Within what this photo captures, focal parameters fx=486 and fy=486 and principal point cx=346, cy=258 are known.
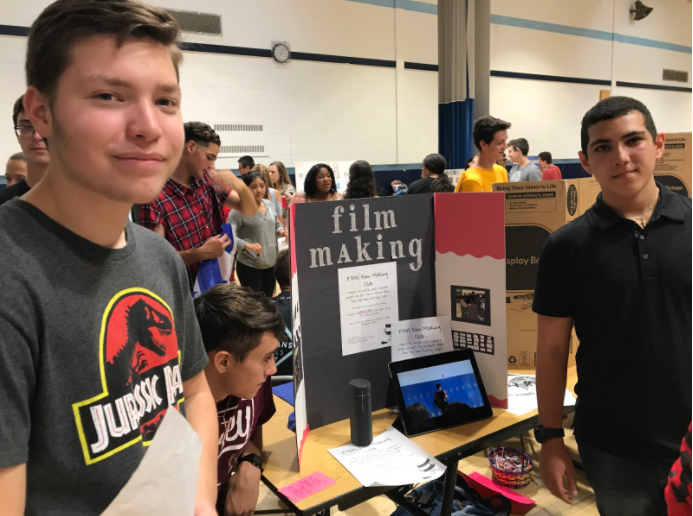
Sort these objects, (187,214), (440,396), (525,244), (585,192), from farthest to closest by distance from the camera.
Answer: (187,214), (585,192), (525,244), (440,396)

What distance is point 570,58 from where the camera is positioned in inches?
415

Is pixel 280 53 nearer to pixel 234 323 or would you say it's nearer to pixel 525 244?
pixel 525 244

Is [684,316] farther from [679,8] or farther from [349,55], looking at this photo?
[679,8]

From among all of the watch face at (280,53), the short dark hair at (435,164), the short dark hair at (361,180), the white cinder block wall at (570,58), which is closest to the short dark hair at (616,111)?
the short dark hair at (361,180)

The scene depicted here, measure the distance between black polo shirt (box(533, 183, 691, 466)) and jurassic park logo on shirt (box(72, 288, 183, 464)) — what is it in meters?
1.06

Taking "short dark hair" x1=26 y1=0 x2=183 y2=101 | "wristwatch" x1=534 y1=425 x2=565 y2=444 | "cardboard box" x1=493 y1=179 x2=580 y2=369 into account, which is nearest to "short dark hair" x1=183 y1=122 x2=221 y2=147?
"cardboard box" x1=493 y1=179 x2=580 y2=369

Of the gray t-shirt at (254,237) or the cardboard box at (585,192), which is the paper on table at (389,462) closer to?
the cardboard box at (585,192)

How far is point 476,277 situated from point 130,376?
1152 mm

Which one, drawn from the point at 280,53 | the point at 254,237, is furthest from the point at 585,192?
the point at 280,53

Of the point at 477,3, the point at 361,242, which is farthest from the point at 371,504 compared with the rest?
the point at 477,3

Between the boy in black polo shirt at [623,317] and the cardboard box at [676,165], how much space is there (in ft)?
4.46

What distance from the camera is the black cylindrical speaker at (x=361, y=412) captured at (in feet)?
4.43

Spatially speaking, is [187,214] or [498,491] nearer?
[498,491]

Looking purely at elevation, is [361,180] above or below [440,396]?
above
